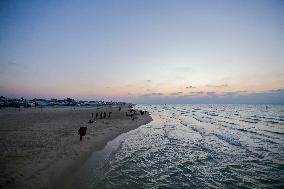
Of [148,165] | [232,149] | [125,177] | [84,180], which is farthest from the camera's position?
[232,149]

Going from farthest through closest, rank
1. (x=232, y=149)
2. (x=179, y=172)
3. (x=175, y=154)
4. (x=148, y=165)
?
(x=232, y=149) < (x=175, y=154) < (x=148, y=165) < (x=179, y=172)

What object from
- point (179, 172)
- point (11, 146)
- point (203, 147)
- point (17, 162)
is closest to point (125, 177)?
point (179, 172)

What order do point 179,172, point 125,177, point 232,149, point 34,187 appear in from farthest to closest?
point 232,149
point 179,172
point 125,177
point 34,187

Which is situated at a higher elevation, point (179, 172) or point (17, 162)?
point (17, 162)

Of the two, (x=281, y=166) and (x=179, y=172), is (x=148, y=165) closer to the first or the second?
(x=179, y=172)

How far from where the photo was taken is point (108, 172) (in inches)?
448

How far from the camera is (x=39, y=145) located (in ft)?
50.2

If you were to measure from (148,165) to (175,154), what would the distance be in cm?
367

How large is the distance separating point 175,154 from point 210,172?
13.5 ft

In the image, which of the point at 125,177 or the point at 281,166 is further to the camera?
the point at 281,166

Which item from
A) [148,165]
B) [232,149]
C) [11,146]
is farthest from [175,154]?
[11,146]

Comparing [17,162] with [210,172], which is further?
[210,172]

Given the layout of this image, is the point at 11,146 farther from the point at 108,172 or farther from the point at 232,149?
the point at 232,149

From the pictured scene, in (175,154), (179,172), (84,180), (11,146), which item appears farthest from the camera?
(175,154)
